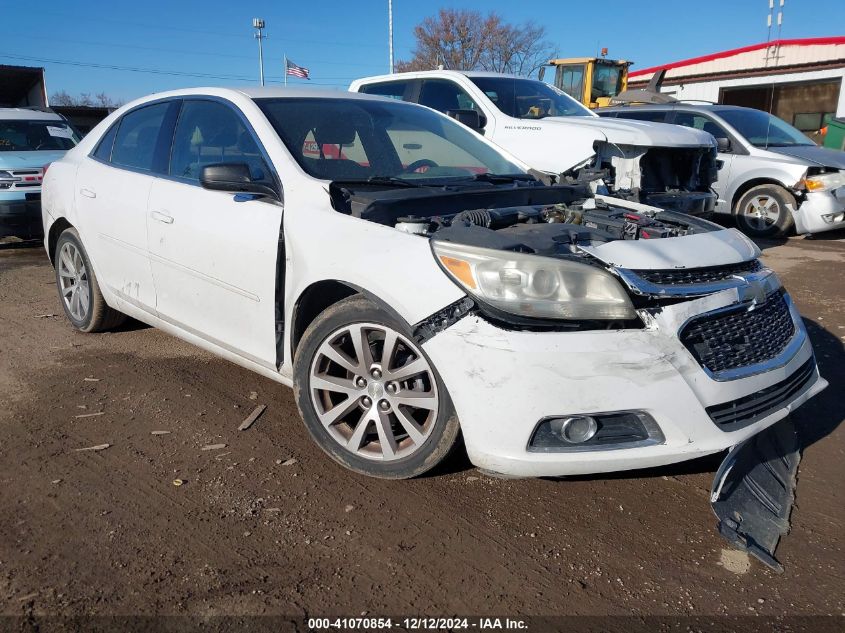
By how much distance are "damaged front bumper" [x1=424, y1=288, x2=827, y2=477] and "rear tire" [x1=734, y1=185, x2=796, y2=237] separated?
7.98m

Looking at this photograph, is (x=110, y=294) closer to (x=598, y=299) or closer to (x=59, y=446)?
(x=59, y=446)

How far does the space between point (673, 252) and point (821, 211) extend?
25.6ft

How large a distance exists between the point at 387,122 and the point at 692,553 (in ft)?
9.24

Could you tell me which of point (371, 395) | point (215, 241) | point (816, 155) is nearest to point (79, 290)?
point (215, 241)

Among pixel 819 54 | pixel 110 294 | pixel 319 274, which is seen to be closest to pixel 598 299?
pixel 319 274

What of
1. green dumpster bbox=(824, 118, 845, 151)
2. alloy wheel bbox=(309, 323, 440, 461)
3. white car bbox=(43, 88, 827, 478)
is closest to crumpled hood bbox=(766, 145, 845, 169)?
green dumpster bbox=(824, 118, 845, 151)

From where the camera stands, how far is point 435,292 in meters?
2.65

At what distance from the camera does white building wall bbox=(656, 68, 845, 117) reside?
20.5m

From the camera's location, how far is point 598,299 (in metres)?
2.58

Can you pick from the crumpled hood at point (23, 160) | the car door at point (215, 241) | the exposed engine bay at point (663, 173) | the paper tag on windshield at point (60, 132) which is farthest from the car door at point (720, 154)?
the paper tag on windshield at point (60, 132)

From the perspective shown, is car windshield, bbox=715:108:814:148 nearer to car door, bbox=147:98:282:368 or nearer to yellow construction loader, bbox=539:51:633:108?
yellow construction loader, bbox=539:51:633:108

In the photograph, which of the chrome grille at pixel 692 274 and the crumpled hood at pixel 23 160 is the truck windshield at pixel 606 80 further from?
the chrome grille at pixel 692 274

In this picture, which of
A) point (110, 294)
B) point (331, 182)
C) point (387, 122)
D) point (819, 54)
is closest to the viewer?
point (331, 182)

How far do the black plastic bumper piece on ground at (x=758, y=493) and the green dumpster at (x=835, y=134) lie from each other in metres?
15.3
